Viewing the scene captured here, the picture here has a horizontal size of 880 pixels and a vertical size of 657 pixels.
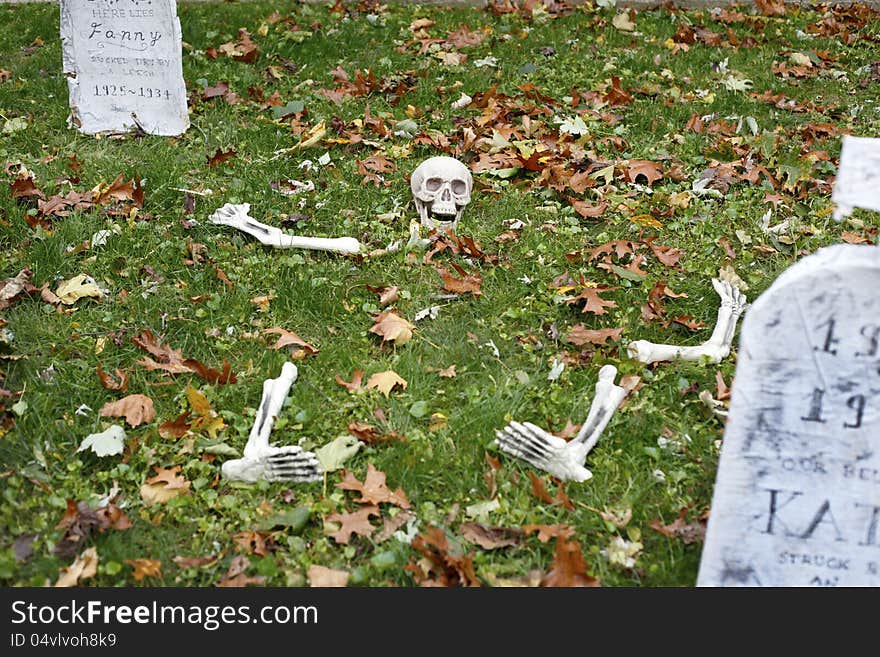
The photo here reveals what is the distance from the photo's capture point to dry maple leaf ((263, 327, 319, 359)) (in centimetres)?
394

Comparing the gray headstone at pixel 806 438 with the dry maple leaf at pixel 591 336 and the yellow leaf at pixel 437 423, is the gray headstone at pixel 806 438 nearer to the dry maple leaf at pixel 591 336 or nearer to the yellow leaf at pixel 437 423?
the yellow leaf at pixel 437 423

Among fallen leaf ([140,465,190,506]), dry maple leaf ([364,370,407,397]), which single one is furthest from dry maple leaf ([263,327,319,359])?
fallen leaf ([140,465,190,506])

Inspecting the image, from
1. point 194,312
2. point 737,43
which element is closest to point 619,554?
Result: point 194,312

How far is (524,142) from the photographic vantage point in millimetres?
5770

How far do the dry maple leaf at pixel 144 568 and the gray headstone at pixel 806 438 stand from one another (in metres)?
1.66

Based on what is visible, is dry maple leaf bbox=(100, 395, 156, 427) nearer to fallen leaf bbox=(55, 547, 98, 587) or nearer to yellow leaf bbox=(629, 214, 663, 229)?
fallen leaf bbox=(55, 547, 98, 587)

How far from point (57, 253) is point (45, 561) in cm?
205

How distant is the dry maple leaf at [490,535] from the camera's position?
3070 mm

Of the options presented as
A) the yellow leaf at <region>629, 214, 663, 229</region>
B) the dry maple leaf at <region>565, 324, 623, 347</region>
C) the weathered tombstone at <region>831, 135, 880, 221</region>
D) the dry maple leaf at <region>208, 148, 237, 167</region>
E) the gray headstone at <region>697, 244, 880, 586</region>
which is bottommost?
the dry maple leaf at <region>565, 324, 623, 347</region>

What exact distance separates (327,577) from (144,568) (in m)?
0.57

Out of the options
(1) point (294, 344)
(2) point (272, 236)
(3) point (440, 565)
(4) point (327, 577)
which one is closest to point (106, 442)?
(1) point (294, 344)

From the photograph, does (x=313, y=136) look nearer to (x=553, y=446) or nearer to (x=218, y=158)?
(x=218, y=158)

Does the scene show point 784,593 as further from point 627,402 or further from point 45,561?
point 45,561

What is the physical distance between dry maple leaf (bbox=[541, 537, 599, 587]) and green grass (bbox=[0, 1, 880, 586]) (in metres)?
0.11
